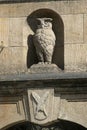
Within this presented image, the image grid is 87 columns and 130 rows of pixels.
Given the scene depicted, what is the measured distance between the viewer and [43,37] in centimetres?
1442

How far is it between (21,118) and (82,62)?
131cm

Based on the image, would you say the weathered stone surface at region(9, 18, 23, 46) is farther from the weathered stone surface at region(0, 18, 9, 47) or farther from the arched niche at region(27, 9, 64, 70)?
the arched niche at region(27, 9, 64, 70)

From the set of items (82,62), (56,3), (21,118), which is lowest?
(21,118)

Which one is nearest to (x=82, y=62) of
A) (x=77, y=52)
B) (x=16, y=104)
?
(x=77, y=52)

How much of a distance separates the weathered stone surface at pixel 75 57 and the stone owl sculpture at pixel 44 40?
27 centimetres

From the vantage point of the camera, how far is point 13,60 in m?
14.5

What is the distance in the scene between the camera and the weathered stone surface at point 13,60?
1449 cm

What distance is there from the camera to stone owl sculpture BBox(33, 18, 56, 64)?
47.3 feet

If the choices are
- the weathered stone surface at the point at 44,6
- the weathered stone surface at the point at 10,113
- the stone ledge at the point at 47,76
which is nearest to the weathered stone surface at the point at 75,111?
the stone ledge at the point at 47,76

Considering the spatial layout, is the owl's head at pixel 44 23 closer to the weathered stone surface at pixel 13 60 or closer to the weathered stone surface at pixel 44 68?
the weathered stone surface at pixel 13 60

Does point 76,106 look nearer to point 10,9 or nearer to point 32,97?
point 32,97

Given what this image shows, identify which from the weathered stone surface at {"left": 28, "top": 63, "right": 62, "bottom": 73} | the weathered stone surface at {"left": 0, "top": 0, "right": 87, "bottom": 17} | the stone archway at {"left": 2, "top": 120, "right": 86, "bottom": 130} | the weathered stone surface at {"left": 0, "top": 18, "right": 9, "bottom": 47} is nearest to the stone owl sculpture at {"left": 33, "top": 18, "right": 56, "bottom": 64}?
the weathered stone surface at {"left": 28, "top": 63, "right": 62, "bottom": 73}

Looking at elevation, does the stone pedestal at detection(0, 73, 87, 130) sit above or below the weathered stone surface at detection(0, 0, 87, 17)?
below

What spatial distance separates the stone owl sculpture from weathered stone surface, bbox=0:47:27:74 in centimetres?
25
